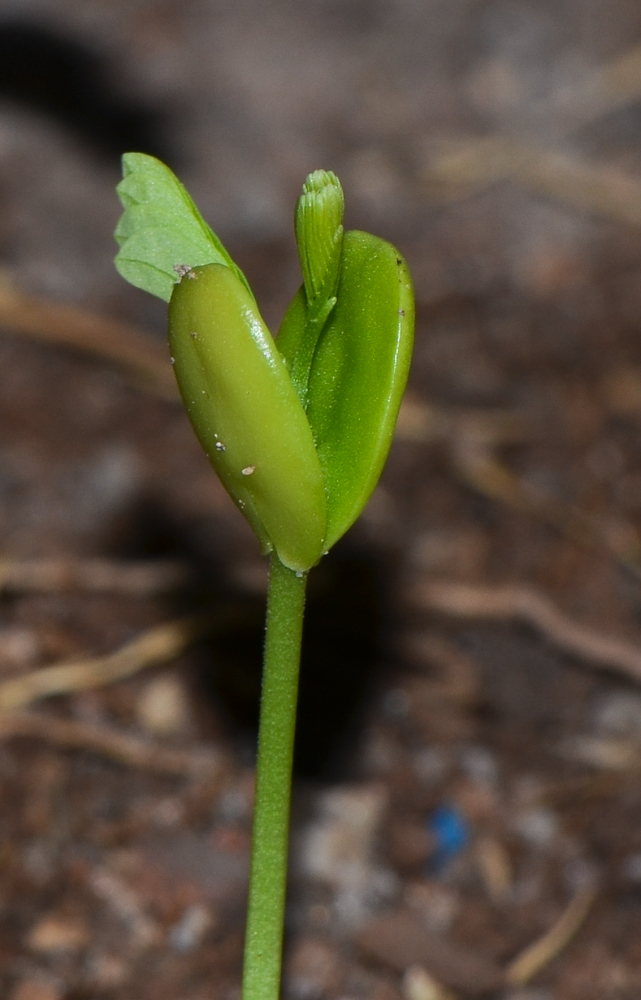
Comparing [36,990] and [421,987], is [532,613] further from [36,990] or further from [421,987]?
[36,990]

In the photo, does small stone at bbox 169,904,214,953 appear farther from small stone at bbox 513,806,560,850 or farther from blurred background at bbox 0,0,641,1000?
small stone at bbox 513,806,560,850

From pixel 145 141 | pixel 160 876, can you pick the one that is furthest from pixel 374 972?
pixel 145 141

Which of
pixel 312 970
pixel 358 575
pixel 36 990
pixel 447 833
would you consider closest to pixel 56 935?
pixel 36 990

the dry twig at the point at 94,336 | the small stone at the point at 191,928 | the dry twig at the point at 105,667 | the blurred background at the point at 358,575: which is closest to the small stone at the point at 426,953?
the blurred background at the point at 358,575

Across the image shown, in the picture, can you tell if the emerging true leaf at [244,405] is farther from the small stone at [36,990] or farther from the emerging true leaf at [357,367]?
the small stone at [36,990]

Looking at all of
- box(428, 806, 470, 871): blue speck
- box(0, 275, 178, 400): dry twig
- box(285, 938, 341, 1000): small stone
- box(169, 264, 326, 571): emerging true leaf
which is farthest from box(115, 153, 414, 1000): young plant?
box(0, 275, 178, 400): dry twig

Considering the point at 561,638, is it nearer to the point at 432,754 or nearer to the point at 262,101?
the point at 432,754
